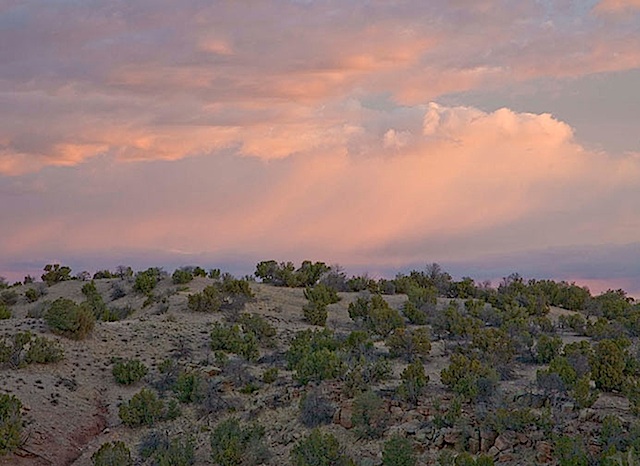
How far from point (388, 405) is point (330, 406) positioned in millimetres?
2121

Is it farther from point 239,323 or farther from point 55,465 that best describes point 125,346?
point 55,465

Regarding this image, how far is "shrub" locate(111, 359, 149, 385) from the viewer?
34.2 metres

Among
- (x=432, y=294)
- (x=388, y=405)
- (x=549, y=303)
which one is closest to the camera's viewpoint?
(x=388, y=405)

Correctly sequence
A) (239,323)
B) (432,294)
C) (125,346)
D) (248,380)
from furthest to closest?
(432,294) < (239,323) < (125,346) < (248,380)

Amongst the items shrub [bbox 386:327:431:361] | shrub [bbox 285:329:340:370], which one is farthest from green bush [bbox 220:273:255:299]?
shrub [bbox 386:327:431:361]

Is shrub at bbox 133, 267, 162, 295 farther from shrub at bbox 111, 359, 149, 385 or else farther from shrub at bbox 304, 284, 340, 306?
shrub at bbox 111, 359, 149, 385

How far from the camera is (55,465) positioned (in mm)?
27672

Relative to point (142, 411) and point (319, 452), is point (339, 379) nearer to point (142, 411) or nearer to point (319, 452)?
point (319, 452)

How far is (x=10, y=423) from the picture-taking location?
89.6 ft

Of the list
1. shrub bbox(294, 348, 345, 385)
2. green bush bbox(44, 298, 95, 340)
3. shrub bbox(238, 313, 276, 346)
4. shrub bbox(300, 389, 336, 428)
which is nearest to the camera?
shrub bbox(300, 389, 336, 428)

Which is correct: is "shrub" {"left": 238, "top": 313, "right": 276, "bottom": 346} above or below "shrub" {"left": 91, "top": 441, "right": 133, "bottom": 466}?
above

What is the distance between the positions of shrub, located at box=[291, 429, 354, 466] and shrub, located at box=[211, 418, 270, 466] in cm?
141

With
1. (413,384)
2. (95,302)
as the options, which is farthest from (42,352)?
(413,384)

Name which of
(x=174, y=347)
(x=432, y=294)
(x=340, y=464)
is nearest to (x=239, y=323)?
(x=174, y=347)
